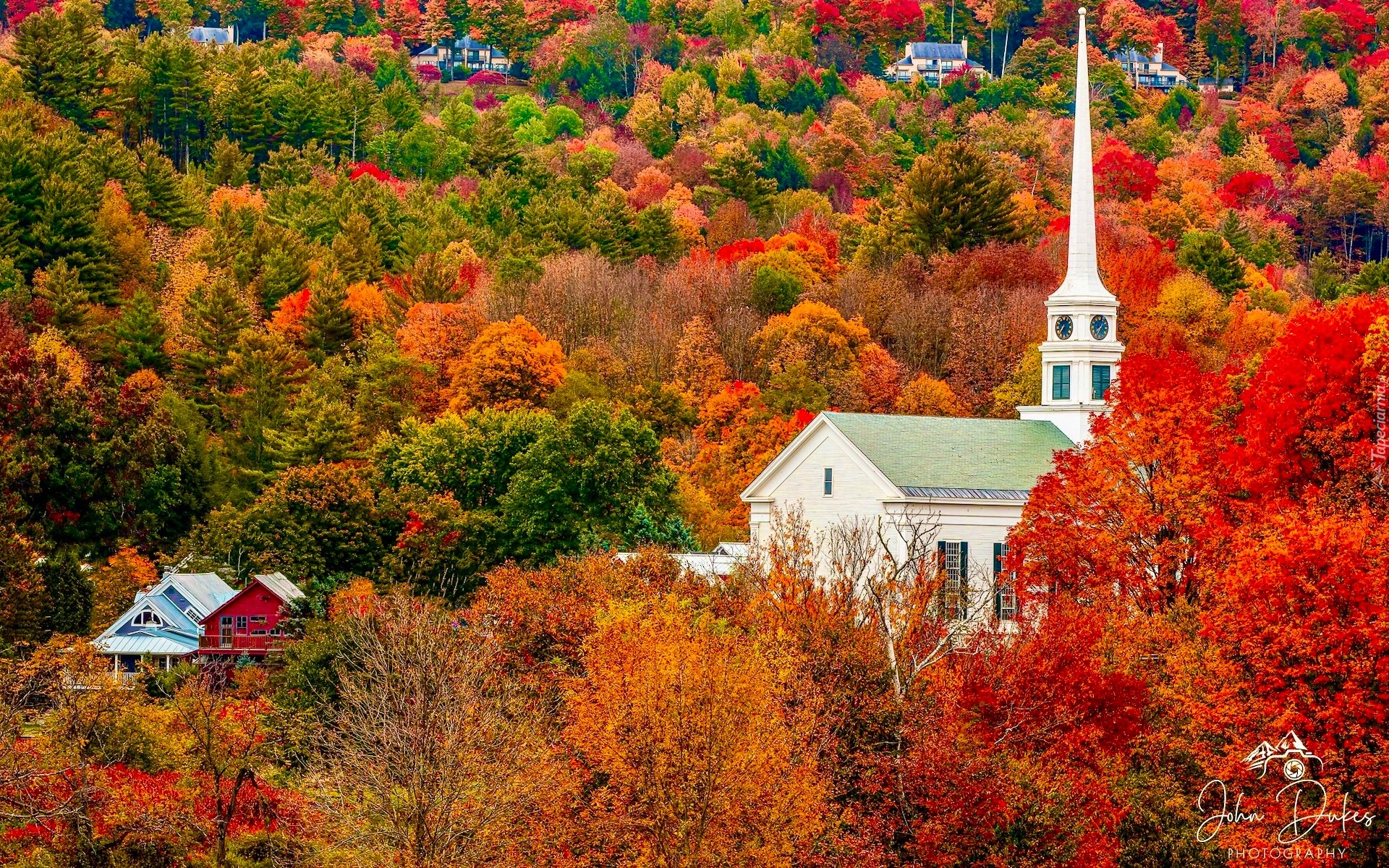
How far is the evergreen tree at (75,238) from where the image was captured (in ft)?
338

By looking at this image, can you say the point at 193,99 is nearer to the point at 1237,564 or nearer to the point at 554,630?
the point at 554,630

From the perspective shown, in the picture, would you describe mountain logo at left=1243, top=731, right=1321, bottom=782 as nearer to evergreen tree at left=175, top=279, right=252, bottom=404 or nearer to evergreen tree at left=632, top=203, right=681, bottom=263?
evergreen tree at left=175, top=279, right=252, bottom=404

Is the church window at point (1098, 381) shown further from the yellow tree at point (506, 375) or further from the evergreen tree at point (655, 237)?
the evergreen tree at point (655, 237)

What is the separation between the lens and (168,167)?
122 m

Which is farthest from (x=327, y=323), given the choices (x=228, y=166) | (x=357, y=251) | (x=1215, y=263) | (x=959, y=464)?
(x=228, y=166)

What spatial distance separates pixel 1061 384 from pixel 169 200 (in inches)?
2293

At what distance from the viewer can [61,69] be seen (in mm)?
136750

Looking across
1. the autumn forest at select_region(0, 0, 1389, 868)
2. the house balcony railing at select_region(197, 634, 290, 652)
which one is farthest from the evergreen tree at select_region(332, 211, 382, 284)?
the house balcony railing at select_region(197, 634, 290, 652)

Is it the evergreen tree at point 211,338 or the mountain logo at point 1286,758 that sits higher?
the evergreen tree at point 211,338

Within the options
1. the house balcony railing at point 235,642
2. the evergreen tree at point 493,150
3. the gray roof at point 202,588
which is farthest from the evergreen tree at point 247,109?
the house balcony railing at point 235,642

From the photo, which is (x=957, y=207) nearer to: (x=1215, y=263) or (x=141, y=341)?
(x=1215, y=263)

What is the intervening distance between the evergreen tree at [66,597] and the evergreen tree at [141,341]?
20.9 meters

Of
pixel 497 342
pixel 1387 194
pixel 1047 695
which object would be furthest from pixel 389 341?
pixel 1387 194

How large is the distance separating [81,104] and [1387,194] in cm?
9852
